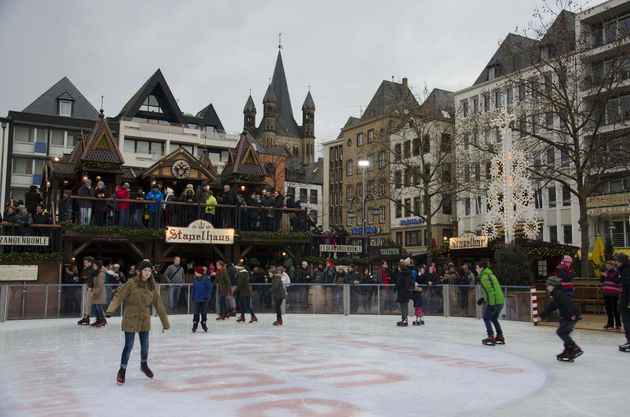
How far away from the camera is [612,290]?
15289mm

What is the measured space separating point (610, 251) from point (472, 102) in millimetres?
30598

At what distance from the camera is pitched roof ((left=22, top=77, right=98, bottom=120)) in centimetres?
5647

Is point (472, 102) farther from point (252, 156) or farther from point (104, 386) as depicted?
point (104, 386)

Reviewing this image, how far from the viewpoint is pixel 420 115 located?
38.2 m

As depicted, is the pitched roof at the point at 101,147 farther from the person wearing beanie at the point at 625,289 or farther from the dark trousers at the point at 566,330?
the person wearing beanie at the point at 625,289

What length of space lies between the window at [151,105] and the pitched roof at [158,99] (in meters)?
0.27

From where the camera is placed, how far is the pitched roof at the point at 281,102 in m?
130

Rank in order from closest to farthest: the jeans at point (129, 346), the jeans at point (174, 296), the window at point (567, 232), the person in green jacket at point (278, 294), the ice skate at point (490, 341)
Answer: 1. the jeans at point (129, 346)
2. the ice skate at point (490, 341)
3. the person in green jacket at point (278, 294)
4. the jeans at point (174, 296)
5. the window at point (567, 232)

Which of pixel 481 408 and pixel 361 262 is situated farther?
pixel 361 262

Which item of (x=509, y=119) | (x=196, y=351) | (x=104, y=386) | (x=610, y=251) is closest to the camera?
(x=104, y=386)

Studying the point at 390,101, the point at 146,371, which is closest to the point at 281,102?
the point at 390,101

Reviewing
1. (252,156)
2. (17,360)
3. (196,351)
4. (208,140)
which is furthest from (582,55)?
(208,140)

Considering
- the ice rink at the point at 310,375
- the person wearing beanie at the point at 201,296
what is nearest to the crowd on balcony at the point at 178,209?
the ice rink at the point at 310,375

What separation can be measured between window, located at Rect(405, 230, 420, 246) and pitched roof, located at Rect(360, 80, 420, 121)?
12.5 metres
